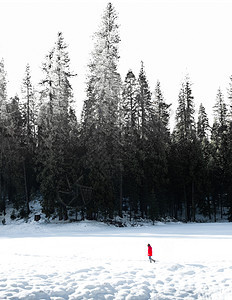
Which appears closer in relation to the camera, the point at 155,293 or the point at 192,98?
the point at 155,293

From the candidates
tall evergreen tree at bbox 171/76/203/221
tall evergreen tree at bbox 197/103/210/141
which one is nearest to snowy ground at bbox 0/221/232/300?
tall evergreen tree at bbox 171/76/203/221

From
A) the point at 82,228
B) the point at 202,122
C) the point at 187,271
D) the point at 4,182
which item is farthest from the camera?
the point at 202,122

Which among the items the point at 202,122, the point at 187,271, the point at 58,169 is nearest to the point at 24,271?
the point at 187,271

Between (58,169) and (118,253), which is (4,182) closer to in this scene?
(58,169)

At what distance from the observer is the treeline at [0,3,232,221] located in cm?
3036

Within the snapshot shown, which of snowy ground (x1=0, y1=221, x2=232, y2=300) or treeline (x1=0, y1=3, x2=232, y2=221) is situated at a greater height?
treeline (x1=0, y1=3, x2=232, y2=221)

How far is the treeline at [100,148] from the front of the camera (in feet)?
99.6

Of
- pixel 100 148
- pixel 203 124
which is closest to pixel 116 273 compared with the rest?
pixel 100 148

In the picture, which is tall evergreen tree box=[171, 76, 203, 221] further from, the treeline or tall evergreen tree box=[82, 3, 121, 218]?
tall evergreen tree box=[82, 3, 121, 218]

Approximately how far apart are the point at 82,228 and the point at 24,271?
1735cm

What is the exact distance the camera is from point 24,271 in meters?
10.2

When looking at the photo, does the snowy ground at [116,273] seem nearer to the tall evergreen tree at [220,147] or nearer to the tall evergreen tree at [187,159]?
the tall evergreen tree at [187,159]

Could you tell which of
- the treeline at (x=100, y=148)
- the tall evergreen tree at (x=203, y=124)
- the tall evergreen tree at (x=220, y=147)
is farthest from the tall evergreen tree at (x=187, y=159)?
the tall evergreen tree at (x=203, y=124)

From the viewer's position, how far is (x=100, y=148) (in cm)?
2997
